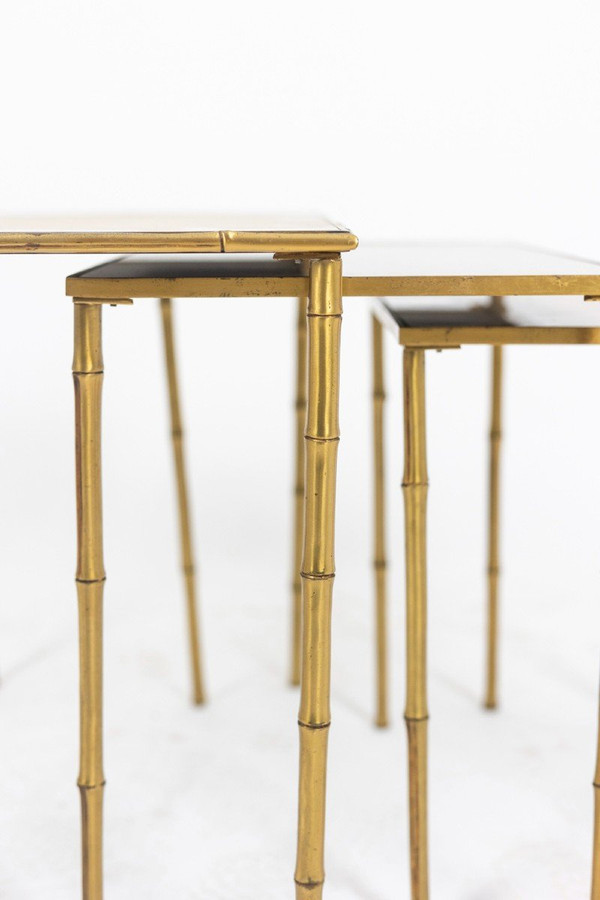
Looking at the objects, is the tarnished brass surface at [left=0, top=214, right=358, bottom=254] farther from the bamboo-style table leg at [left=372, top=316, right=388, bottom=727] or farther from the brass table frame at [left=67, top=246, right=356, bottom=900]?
the bamboo-style table leg at [left=372, top=316, right=388, bottom=727]

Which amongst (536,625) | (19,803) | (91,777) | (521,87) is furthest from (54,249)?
(521,87)

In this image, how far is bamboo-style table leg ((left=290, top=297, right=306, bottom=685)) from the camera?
5.43 feet

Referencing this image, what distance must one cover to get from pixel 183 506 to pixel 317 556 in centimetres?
67

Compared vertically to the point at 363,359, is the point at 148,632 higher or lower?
lower

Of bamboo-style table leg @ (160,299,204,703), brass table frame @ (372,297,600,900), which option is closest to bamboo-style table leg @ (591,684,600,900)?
brass table frame @ (372,297,600,900)

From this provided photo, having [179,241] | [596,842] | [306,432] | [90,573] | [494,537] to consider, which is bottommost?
[596,842]

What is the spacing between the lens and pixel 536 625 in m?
2.06

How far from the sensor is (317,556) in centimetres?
107

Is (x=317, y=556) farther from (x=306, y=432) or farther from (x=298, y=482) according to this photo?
(x=298, y=482)

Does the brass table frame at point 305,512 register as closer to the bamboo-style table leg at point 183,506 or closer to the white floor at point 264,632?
the white floor at point 264,632

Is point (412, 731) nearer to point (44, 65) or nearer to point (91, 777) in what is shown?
point (91, 777)

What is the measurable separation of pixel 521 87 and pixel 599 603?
911mm

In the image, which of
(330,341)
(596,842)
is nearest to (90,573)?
(330,341)

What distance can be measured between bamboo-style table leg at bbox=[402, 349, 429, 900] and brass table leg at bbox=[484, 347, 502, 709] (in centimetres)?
40
